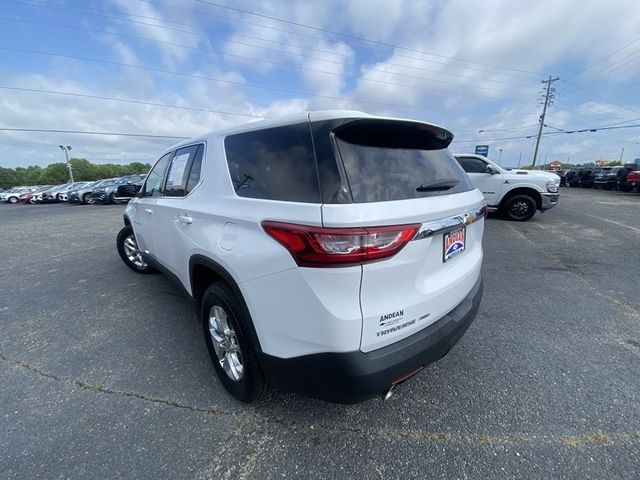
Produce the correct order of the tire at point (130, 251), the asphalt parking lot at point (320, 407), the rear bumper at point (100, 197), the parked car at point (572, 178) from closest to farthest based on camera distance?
the asphalt parking lot at point (320, 407), the tire at point (130, 251), the rear bumper at point (100, 197), the parked car at point (572, 178)

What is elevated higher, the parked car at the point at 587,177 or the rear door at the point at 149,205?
the rear door at the point at 149,205

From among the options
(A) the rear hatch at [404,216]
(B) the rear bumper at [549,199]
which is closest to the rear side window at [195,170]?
(A) the rear hatch at [404,216]

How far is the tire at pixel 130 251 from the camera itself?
4.77 meters

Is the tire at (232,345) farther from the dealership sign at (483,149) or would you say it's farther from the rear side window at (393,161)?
the dealership sign at (483,149)

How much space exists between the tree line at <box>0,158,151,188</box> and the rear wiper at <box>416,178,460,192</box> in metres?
89.1

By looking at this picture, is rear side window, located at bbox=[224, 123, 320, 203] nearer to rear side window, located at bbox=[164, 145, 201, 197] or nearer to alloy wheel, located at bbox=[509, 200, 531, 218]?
rear side window, located at bbox=[164, 145, 201, 197]

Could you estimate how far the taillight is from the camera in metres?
1.41

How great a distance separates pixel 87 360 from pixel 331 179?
9.01 feet

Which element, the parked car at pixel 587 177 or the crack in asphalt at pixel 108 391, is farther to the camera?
the parked car at pixel 587 177

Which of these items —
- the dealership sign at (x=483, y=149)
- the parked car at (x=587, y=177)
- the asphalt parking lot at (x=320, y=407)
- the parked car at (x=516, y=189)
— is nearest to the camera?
the asphalt parking lot at (x=320, y=407)

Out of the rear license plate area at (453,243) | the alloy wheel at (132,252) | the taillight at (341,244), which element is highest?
the taillight at (341,244)

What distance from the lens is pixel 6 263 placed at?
596cm

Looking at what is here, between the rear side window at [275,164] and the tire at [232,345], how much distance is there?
71 cm

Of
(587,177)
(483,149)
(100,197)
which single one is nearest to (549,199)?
(100,197)
